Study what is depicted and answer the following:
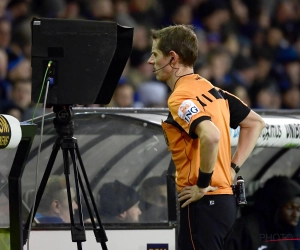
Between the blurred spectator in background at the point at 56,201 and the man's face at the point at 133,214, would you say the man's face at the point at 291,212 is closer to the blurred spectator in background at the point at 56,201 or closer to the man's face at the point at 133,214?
the man's face at the point at 133,214

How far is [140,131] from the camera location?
16.5ft

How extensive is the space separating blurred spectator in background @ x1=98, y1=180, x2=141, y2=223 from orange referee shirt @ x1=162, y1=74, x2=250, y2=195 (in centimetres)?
79

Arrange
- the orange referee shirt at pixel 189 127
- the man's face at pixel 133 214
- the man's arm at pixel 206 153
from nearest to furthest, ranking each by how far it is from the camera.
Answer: the man's arm at pixel 206 153 < the orange referee shirt at pixel 189 127 < the man's face at pixel 133 214

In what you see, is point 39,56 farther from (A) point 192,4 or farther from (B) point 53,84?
(A) point 192,4

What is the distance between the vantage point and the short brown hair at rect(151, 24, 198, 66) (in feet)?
13.7

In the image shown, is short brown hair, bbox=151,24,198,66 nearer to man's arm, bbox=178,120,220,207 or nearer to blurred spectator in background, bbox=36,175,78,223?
man's arm, bbox=178,120,220,207

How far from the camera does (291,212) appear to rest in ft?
17.7

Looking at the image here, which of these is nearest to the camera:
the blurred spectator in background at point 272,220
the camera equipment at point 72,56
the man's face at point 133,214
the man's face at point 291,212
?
the camera equipment at point 72,56

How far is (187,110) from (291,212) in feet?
5.47

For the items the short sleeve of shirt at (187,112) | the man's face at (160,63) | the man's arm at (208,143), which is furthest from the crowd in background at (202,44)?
the man's arm at (208,143)

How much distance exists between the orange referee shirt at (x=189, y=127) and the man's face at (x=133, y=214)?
0.76 meters

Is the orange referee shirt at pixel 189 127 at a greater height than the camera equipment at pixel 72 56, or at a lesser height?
lesser

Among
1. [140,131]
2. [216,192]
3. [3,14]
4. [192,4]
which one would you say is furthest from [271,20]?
[216,192]

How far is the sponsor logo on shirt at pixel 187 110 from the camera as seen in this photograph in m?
3.99
